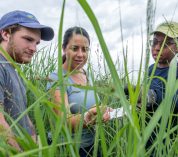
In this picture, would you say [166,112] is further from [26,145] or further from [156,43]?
[156,43]

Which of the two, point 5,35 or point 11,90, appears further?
point 5,35

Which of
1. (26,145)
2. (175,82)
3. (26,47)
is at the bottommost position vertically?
(26,145)

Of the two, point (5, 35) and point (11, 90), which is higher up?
point (5, 35)

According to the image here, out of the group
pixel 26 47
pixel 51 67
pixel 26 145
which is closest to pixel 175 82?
pixel 26 145

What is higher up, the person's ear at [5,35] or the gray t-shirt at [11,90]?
the person's ear at [5,35]

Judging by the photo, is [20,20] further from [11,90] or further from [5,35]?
[11,90]

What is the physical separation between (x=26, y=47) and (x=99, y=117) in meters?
1.01

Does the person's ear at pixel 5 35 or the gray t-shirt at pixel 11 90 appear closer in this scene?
the gray t-shirt at pixel 11 90

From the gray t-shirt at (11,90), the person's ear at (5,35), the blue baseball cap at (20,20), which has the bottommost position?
the gray t-shirt at (11,90)

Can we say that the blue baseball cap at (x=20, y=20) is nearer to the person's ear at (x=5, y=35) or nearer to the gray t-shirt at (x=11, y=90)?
the person's ear at (x=5, y=35)

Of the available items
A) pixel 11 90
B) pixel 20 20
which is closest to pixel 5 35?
pixel 20 20

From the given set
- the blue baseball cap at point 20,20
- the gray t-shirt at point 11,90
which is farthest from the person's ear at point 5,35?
the gray t-shirt at point 11,90

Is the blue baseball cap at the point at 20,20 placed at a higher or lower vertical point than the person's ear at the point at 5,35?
higher

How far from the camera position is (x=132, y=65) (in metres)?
1.14
